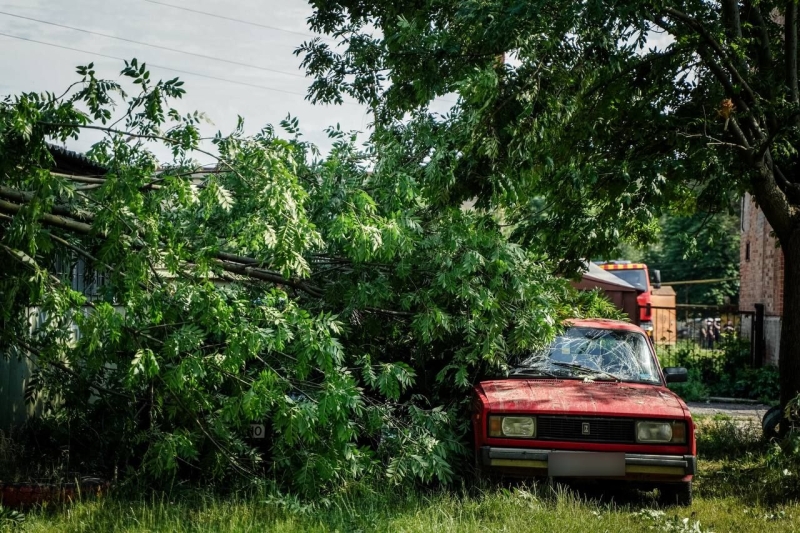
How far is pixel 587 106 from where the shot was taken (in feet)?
34.2

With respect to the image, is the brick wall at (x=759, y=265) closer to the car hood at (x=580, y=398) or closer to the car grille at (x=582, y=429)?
the car hood at (x=580, y=398)

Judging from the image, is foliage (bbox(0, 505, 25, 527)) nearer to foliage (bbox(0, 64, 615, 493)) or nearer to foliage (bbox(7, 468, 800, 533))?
foliage (bbox(7, 468, 800, 533))

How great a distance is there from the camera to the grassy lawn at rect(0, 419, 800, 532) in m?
6.03

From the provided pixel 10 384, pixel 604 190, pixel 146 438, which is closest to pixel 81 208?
pixel 146 438

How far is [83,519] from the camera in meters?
6.18

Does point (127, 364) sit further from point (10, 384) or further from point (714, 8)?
point (714, 8)

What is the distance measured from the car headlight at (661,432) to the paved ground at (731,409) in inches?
285

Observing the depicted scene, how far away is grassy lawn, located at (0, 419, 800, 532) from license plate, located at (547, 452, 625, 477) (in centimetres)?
16

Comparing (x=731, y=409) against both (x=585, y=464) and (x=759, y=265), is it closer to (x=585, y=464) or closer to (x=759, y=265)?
(x=759, y=265)

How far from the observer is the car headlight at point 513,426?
7.10 meters

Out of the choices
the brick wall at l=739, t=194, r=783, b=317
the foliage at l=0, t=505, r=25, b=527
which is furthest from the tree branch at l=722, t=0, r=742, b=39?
the foliage at l=0, t=505, r=25, b=527

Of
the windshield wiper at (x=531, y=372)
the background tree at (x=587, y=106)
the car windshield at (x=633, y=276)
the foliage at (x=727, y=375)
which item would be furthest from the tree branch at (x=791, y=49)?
the car windshield at (x=633, y=276)

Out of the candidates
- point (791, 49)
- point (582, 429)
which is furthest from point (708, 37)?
point (582, 429)

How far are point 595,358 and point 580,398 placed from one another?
1.00 m
